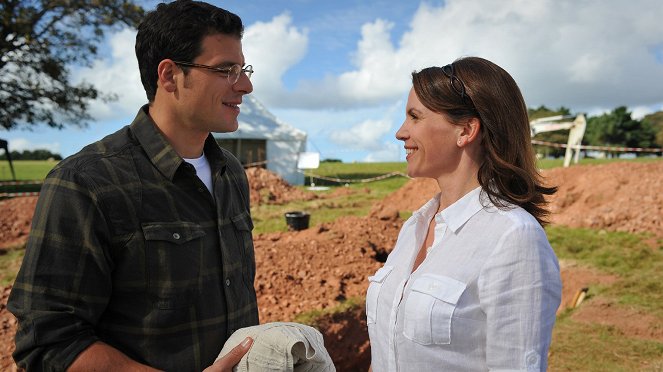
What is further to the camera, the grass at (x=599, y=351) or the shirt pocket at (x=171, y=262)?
the grass at (x=599, y=351)

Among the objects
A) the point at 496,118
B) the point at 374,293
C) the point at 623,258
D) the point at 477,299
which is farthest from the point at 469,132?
the point at 623,258

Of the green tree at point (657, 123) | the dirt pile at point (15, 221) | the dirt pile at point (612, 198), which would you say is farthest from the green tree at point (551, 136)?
the dirt pile at point (15, 221)

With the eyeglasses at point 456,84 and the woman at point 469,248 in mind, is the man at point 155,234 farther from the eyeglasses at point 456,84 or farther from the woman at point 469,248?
the eyeglasses at point 456,84

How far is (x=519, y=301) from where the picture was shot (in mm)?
1876

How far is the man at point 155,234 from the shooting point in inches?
69.7

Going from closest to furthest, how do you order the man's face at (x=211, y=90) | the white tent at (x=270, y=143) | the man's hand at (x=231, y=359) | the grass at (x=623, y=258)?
the man's hand at (x=231, y=359)
the man's face at (x=211, y=90)
the grass at (x=623, y=258)
the white tent at (x=270, y=143)

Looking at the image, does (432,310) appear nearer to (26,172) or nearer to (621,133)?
(26,172)

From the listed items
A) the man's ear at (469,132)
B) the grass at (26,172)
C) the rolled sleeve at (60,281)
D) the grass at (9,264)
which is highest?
the grass at (26,172)

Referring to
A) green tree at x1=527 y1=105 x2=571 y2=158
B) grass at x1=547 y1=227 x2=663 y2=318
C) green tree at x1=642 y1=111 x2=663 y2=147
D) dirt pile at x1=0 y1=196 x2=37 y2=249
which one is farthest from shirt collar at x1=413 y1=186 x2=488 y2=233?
green tree at x1=642 y1=111 x2=663 y2=147

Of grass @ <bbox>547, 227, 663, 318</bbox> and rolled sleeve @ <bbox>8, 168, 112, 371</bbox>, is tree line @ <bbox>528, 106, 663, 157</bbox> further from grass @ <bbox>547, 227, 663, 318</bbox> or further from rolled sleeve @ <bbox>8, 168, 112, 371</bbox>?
rolled sleeve @ <bbox>8, 168, 112, 371</bbox>

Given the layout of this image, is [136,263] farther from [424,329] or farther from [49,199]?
[424,329]

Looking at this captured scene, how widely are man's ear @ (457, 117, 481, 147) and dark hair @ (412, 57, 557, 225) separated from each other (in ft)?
0.07

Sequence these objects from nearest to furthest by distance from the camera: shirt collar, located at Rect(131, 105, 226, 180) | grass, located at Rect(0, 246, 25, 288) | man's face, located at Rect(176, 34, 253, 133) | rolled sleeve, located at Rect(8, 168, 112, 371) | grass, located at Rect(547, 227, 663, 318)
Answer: rolled sleeve, located at Rect(8, 168, 112, 371) < shirt collar, located at Rect(131, 105, 226, 180) < man's face, located at Rect(176, 34, 253, 133) < grass, located at Rect(547, 227, 663, 318) < grass, located at Rect(0, 246, 25, 288)

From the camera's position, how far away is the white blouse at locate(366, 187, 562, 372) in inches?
74.2
